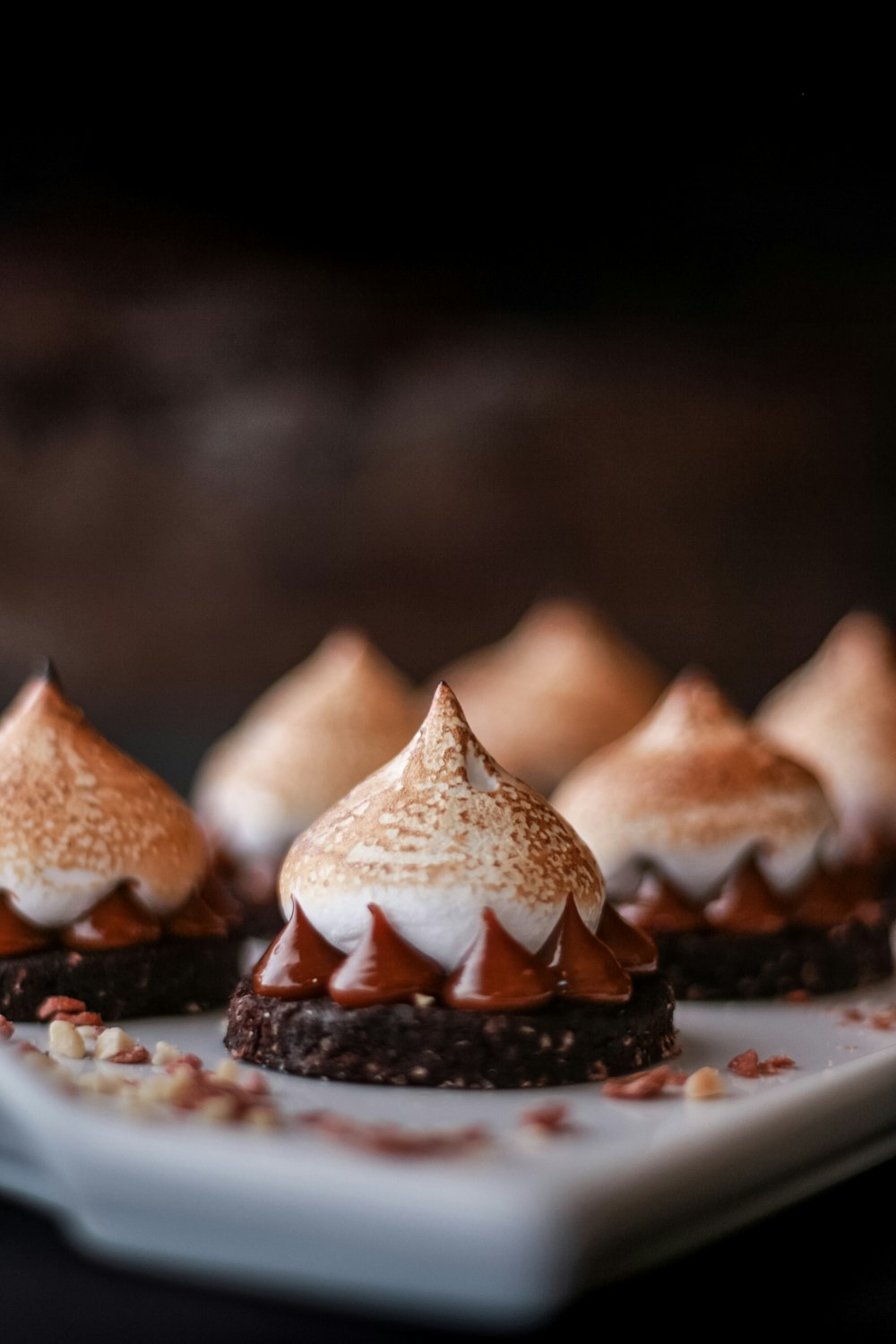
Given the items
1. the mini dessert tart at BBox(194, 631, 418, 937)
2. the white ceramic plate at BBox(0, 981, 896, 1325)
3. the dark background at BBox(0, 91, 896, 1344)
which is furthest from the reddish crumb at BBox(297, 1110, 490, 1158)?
the dark background at BBox(0, 91, 896, 1344)

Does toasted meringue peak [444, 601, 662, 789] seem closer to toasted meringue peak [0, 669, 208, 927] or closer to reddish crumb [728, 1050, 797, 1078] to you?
toasted meringue peak [0, 669, 208, 927]

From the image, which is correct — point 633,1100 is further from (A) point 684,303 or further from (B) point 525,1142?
(A) point 684,303

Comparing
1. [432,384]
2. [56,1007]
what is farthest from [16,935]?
[432,384]

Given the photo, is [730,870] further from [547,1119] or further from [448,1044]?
[547,1119]

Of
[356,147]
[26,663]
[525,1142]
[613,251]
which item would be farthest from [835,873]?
[26,663]

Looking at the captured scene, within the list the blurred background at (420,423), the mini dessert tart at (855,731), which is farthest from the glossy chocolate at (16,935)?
the blurred background at (420,423)
